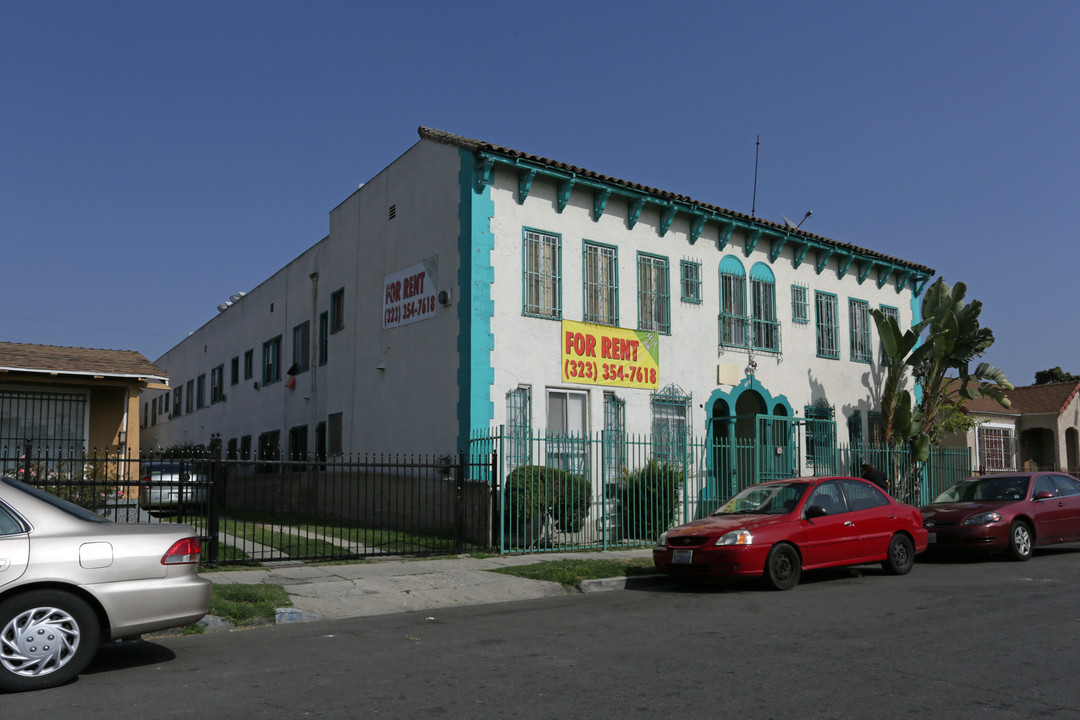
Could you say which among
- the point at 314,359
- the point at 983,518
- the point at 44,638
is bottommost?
the point at 44,638

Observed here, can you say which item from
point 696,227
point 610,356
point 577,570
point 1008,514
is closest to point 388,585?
point 577,570

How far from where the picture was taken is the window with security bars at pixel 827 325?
866 inches

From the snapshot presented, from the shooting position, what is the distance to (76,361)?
16.6 metres

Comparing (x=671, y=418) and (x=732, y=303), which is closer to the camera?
(x=671, y=418)

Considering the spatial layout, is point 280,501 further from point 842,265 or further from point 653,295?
point 842,265

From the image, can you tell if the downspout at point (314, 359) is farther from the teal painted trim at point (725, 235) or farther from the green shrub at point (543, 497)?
the teal painted trim at point (725, 235)

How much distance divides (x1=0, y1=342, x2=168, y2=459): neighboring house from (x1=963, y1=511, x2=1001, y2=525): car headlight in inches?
545

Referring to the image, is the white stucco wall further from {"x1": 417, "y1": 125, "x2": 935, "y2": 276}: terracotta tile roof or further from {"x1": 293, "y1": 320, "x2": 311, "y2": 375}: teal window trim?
{"x1": 293, "y1": 320, "x2": 311, "y2": 375}: teal window trim

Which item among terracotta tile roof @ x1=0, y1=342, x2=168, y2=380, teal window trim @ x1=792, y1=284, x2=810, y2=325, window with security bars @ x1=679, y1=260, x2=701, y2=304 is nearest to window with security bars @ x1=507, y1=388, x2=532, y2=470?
window with security bars @ x1=679, y1=260, x2=701, y2=304

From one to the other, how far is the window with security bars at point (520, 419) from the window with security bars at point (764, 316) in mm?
6713

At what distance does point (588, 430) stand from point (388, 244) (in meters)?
6.24

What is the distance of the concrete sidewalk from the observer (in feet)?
31.5

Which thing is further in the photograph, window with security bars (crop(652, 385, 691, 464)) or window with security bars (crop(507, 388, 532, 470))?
window with security bars (crop(652, 385, 691, 464))

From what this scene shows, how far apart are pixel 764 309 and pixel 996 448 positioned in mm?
14455
